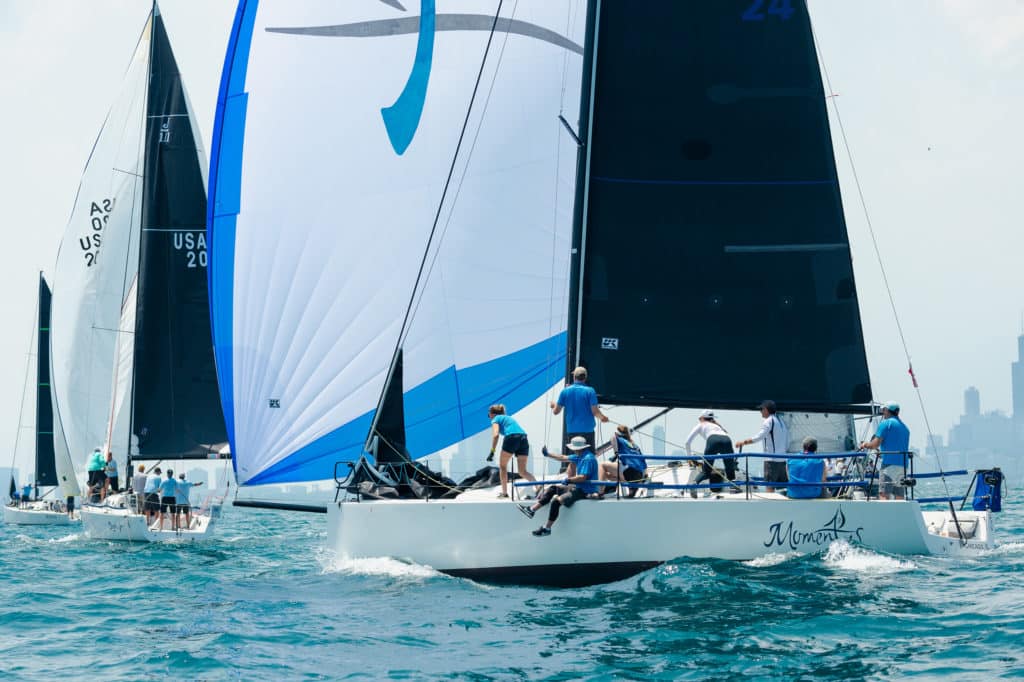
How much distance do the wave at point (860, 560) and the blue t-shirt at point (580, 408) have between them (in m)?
2.88

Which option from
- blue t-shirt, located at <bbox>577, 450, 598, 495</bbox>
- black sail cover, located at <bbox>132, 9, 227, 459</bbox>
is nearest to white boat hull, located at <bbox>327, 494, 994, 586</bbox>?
blue t-shirt, located at <bbox>577, 450, 598, 495</bbox>

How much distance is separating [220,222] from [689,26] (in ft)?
21.4

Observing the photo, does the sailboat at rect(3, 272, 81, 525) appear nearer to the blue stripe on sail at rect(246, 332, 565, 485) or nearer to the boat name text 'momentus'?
the blue stripe on sail at rect(246, 332, 565, 485)

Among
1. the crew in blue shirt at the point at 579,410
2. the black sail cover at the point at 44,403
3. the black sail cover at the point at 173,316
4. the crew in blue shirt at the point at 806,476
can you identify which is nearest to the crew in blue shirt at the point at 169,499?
the black sail cover at the point at 173,316

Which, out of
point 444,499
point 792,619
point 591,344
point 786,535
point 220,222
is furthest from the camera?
point 220,222

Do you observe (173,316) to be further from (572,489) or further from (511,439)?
(572,489)

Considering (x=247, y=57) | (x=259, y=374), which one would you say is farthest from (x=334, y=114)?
(x=259, y=374)

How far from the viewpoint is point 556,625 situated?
10.6 metres

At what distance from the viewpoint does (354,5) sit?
1605cm

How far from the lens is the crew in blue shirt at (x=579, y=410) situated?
44.1ft

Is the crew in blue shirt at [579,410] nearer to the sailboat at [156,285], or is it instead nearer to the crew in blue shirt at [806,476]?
the crew in blue shirt at [806,476]

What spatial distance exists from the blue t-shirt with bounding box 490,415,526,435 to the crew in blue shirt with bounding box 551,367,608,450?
48cm

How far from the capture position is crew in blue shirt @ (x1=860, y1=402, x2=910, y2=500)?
13.3 meters

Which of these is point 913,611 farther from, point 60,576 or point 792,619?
point 60,576
